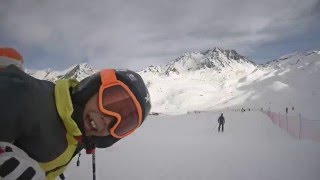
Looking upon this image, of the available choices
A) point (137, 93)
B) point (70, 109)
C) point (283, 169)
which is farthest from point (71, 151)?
point (283, 169)

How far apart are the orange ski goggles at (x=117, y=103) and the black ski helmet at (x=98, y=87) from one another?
5cm

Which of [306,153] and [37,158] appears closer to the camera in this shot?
[37,158]

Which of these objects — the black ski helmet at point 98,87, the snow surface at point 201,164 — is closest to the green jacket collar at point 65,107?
the black ski helmet at point 98,87

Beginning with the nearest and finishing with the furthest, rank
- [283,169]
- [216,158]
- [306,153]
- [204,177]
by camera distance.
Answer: [204,177] → [283,169] → [216,158] → [306,153]

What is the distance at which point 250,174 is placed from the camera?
9086 millimetres

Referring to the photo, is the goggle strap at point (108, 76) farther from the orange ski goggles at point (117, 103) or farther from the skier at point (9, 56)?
the skier at point (9, 56)

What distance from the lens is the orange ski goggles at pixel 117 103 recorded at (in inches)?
107

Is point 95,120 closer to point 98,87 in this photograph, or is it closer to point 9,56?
point 98,87

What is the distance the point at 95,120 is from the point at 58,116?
402 millimetres

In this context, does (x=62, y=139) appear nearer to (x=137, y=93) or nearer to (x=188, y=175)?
(x=137, y=93)

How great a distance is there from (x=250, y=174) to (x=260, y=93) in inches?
6474

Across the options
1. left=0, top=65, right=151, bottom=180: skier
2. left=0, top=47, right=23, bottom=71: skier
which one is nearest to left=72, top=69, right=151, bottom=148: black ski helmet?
left=0, top=65, right=151, bottom=180: skier

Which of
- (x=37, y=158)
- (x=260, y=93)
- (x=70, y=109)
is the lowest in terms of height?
(x=37, y=158)

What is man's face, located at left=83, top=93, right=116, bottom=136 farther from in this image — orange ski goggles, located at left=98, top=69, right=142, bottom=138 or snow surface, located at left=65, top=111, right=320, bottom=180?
snow surface, located at left=65, top=111, right=320, bottom=180
